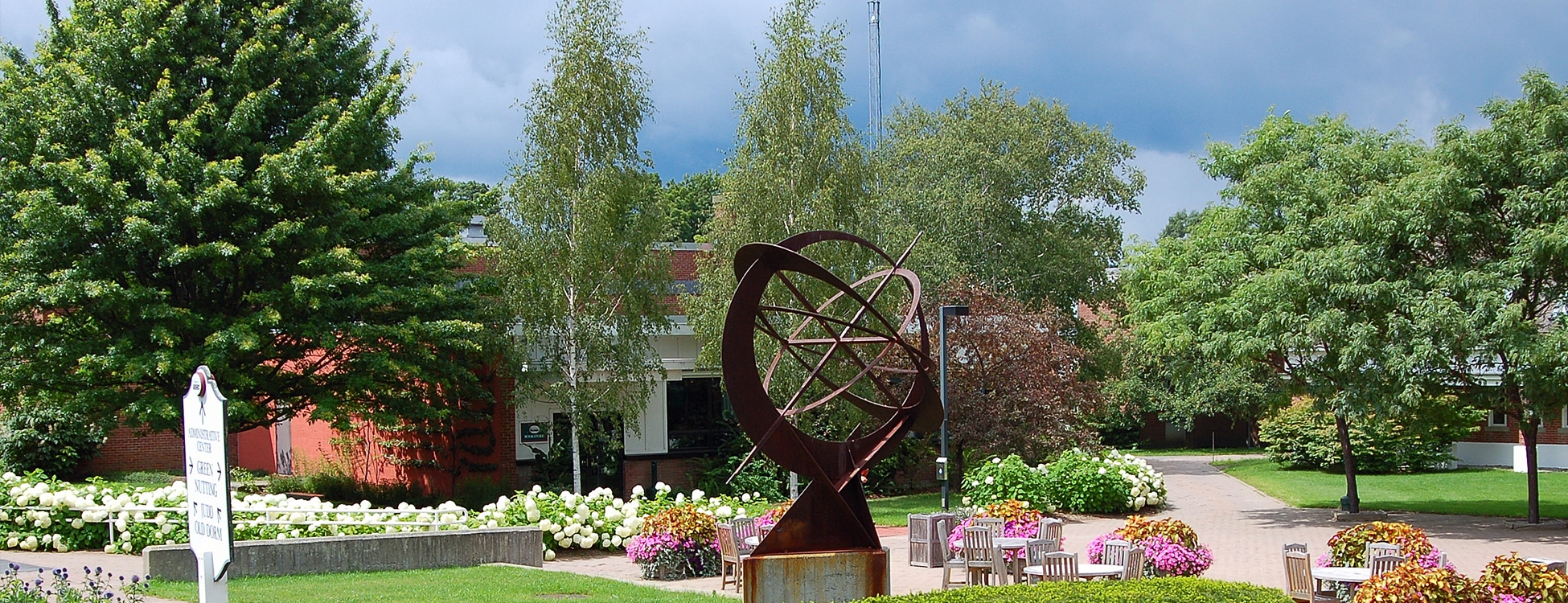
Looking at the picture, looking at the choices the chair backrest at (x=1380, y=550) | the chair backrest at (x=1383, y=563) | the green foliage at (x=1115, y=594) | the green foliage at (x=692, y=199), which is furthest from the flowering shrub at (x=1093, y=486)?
the green foliage at (x=692, y=199)

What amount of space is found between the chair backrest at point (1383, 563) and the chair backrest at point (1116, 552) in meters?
2.29

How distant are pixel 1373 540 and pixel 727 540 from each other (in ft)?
23.5

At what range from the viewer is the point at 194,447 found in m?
7.54

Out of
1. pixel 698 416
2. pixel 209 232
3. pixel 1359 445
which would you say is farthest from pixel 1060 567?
pixel 1359 445

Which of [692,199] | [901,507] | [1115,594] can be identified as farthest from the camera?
[692,199]

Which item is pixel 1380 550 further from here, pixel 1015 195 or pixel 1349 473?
pixel 1015 195

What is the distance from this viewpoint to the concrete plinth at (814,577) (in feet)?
40.5

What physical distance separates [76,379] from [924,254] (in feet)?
75.7

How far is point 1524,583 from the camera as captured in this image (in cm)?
988

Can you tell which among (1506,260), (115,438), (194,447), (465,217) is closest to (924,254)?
(465,217)

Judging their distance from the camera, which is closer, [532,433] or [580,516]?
[580,516]

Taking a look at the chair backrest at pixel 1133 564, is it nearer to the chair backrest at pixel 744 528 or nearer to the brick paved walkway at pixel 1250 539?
the brick paved walkway at pixel 1250 539

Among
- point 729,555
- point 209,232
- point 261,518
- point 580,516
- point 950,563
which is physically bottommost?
point 950,563

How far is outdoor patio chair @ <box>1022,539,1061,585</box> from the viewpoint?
1368 centimetres
